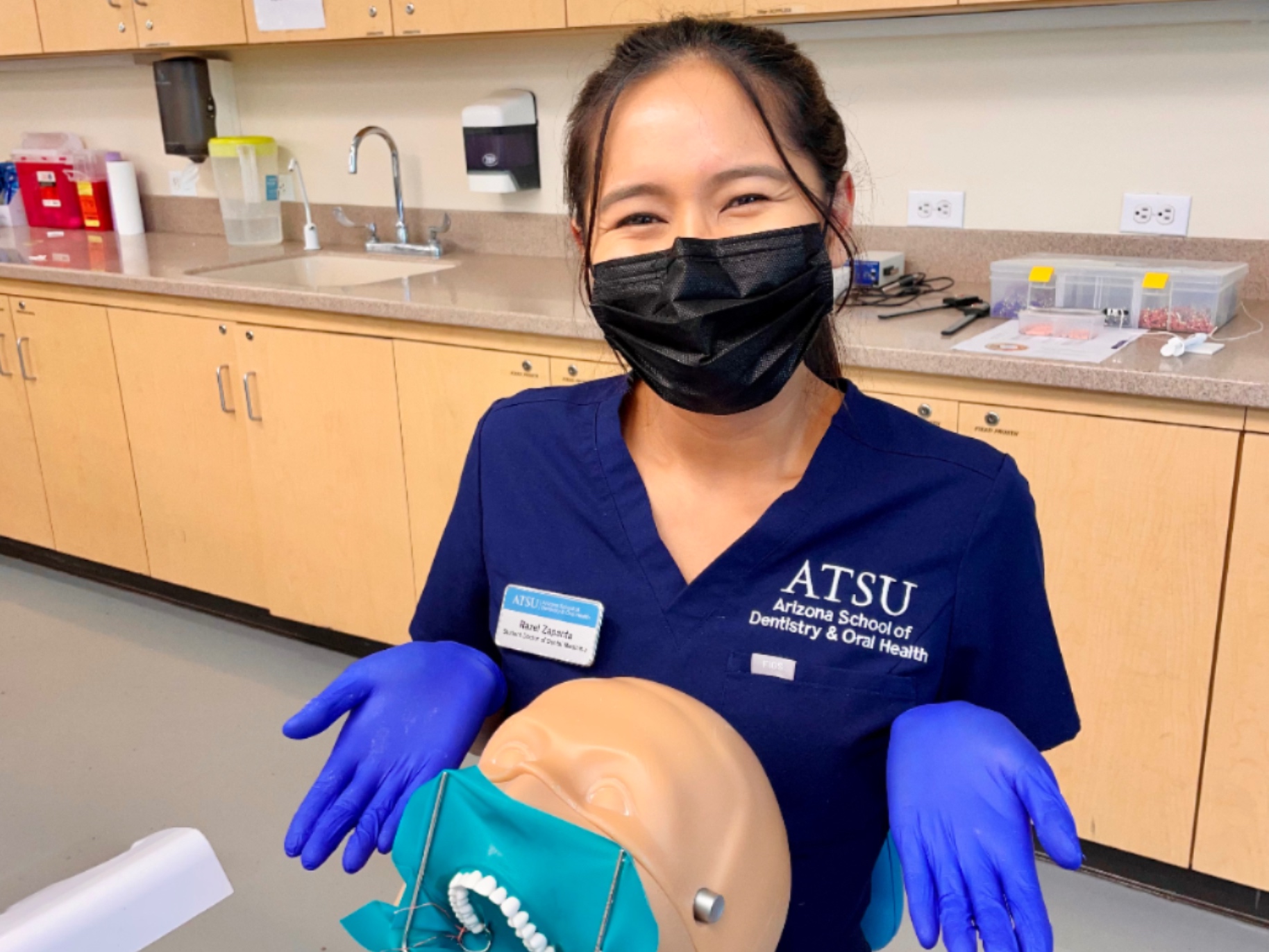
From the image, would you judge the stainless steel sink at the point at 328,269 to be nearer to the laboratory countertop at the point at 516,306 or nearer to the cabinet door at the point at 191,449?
the laboratory countertop at the point at 516,306

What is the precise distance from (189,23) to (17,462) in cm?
140

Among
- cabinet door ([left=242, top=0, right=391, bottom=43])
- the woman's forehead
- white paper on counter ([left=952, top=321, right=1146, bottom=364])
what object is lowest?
white paper on counter ([left=952, top=321, right=1146, bottom=364])

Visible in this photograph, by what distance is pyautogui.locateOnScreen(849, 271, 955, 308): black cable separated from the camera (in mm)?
2252

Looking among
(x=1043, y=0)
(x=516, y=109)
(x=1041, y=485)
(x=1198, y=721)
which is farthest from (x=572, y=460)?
(x=516, y=109)

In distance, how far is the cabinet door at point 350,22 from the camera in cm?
270

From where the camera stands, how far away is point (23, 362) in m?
3.23

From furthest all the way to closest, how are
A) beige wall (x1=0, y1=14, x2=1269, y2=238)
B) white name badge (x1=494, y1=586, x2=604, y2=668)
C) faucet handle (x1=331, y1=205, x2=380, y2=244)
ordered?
faucet handle (x1=331, y1=205, x2=380, y2=244) → beige wall (x1=0, y1=14, x2=1269, y2=238) → white name badge (x1=494, y1=586, x2=604, y2=668)

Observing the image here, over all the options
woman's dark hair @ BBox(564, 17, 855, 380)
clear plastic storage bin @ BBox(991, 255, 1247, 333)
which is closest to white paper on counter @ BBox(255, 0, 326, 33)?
clear plastic storage bin @ BBox(991, 255, 1247, 333)

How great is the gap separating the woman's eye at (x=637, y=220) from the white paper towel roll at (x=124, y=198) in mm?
3279

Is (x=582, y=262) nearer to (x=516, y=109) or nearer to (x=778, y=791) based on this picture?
(x=778, y=791)

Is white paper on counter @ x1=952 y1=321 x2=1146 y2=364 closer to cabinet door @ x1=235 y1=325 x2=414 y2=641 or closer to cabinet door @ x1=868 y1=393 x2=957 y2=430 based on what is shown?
cabinet door @ x1=868 y1=393 x2=957 y2=430

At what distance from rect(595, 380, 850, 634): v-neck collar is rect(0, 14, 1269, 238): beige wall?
1.51m

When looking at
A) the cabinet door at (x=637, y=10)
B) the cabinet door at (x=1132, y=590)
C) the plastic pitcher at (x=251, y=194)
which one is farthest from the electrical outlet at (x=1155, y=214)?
the plastic pitcher at (x=251, y=194)

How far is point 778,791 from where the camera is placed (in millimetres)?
962
